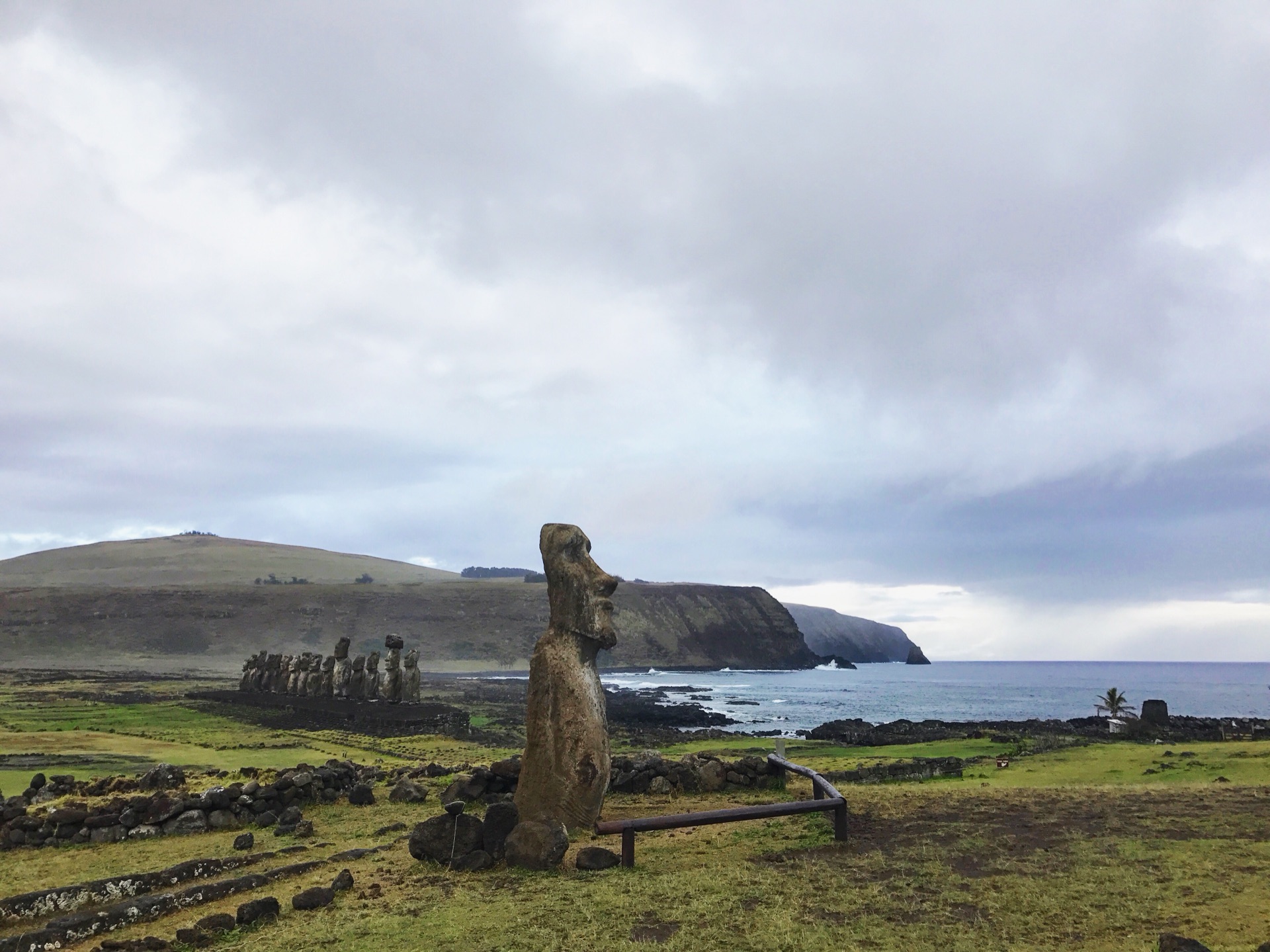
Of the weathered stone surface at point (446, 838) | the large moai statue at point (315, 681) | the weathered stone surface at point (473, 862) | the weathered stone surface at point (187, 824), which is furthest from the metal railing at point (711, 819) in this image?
the large moai statue at point (315, 681)

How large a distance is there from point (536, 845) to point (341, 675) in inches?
1219

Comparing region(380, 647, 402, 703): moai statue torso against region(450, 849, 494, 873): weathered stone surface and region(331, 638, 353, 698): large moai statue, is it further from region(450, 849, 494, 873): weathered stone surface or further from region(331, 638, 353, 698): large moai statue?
region(450, 849, 494, 873): weathered stone surface

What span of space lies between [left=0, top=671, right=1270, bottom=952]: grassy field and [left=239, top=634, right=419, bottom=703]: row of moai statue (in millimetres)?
19142

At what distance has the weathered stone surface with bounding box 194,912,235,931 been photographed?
7379mm

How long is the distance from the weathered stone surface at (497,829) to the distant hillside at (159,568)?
149443 millimetres

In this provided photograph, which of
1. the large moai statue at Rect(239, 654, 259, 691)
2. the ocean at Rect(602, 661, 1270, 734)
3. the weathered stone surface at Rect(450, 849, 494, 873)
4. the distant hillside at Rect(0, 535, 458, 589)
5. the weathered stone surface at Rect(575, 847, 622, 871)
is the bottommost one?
the ocean at Rect(602, 661, 1270, 734)

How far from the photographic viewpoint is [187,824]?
12.8 metres

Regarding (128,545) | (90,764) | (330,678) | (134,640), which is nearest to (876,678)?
(134,640)

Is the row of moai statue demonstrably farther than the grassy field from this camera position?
Yes

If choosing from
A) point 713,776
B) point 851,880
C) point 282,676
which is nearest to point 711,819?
point 851,880

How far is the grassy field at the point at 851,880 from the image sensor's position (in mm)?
6926

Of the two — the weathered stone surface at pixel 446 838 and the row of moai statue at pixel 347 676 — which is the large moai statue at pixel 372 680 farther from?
the weathered stone surface at pixel 446 838

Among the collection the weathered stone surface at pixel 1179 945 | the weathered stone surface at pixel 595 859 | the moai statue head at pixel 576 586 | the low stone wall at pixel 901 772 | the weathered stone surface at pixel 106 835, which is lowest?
the weathered stone surface at pixel 106 835

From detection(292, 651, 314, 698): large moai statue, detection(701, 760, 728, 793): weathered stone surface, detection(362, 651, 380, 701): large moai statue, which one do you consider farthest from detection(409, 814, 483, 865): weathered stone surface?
detection(292, 651, 314, 698): large moai statue
